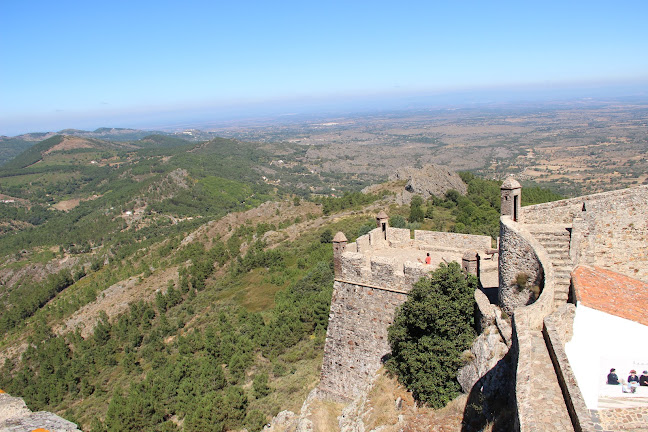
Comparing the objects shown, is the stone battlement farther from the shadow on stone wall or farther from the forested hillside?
the forested hillside

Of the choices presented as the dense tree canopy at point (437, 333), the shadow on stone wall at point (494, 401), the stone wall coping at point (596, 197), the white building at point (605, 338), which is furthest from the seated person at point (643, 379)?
the stone wall coping at point (596, 197)

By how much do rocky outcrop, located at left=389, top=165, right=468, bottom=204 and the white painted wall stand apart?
139 ft

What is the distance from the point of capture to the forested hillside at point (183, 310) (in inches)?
938

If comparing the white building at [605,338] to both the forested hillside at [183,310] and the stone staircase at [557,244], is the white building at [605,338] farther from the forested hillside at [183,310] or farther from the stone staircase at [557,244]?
the forested hillside at [183,310]

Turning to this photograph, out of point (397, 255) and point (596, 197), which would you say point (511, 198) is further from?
point (397, 255)

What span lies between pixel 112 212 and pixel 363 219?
3514 inches

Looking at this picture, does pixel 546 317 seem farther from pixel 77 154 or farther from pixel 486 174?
pixel 77 154

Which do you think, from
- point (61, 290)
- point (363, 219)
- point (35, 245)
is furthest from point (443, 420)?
point (35, 245)

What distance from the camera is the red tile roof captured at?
980 centimetres

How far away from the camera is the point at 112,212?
11150 centimetres

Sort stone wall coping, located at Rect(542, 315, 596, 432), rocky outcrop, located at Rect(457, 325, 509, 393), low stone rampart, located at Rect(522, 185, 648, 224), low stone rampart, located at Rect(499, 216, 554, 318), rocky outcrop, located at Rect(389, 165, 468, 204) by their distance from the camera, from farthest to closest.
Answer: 1. rocky outcrop, located at Rect(389, 165, 468, 204)
2. low stone rampart, located at Rect(522, 185, 648, 224)
3. rocky outcrop, located at Rect(457, 325, 509, 393)
4. low stone rampart, located at Rect(499, 216, 554, 318)
5. stone wall coping, located at Rect(542, 315, 596, 432)

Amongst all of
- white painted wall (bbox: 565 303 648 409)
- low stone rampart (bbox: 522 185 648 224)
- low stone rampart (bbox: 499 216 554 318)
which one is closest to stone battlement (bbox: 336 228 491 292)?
low stone rampart (bbox: 499 216 554 318)

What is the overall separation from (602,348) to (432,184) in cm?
4701

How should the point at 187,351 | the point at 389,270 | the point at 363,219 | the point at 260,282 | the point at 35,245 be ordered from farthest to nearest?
the point at 35,245
the point at 363,219
the point at 260,282
the point at 187,351
the point at 389,270
